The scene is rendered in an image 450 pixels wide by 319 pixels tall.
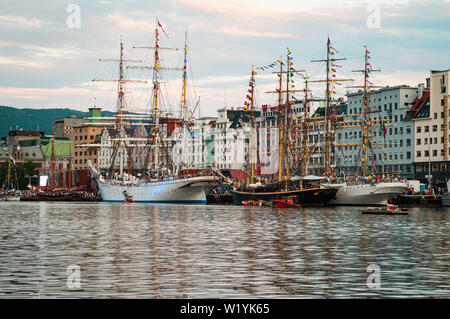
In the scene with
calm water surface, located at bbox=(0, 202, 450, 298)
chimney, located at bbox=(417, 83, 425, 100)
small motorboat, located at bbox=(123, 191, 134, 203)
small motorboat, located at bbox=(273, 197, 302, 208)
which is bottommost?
small motorboat, located at bbox=(123, 191, 134, 203)

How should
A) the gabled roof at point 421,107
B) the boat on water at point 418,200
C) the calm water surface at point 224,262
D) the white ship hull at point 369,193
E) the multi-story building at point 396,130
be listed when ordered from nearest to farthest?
the calm water surface at point 224,262
the white ship hull at point 369,193
the boat on water at point 418,200
the gabled roof at point 421,107
the multi-story building at point 396,130

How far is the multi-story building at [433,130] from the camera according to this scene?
170m

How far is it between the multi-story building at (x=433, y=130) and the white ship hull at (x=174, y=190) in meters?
46.2

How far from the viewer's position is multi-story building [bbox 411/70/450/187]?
170 metres

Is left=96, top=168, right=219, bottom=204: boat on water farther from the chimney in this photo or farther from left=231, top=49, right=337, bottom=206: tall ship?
the chimney

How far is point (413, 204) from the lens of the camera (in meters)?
134

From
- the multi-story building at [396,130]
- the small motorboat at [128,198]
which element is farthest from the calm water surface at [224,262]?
the multi-story building at [396,130]

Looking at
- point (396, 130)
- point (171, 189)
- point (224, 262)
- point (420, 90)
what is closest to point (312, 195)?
point (171, 189)

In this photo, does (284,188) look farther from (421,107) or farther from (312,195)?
(421,107)

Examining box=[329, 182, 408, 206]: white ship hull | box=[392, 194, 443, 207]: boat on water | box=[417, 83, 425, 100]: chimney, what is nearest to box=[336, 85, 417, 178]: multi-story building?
box=[417, 83, 425, 100]: chimney

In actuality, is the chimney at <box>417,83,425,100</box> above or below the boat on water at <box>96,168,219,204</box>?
above

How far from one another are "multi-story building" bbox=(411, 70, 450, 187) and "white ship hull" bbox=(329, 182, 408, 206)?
105 ft

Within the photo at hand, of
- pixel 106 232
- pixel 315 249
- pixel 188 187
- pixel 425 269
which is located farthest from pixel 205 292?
pixel 188 187

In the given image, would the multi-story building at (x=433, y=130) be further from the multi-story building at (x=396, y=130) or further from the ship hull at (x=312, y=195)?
the ship hull at (x=312, y=195)
